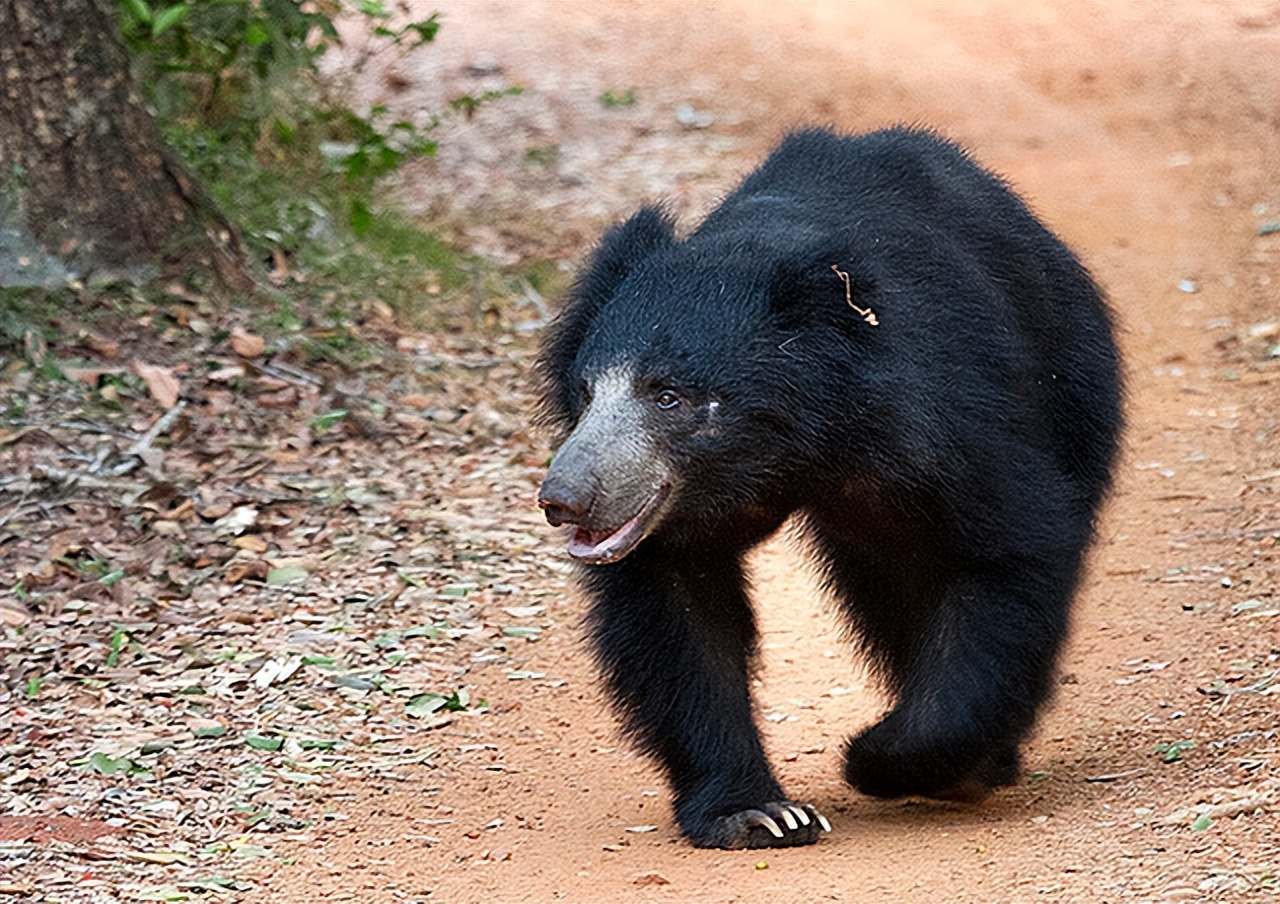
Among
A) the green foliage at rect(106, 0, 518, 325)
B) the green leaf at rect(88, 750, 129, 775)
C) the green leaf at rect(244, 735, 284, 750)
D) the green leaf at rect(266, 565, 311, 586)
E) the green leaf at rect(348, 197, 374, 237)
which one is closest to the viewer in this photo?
the green leaf at rect(88, 750, 129, 775)

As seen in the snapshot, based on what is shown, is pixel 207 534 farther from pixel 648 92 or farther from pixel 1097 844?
pixel 648 92

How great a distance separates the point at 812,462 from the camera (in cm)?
404

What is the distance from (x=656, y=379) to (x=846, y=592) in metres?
1.21

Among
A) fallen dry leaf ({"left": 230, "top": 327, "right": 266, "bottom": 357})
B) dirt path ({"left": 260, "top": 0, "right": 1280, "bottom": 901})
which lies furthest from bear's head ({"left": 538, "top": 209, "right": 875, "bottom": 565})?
fallen dry leaf ({"left": 230, "top": 327, "right": 266, "bottom": 357})

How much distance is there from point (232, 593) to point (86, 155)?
6.87 ft

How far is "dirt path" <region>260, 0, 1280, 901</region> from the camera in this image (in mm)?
3906

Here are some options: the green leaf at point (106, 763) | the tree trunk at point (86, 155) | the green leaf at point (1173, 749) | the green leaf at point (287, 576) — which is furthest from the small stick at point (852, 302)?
the tree trunk at point (86, 155)

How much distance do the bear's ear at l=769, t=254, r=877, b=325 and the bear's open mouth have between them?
0.50m

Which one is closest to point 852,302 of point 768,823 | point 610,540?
point 610,540

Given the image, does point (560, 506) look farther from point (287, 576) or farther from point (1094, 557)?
point (1094, 557)

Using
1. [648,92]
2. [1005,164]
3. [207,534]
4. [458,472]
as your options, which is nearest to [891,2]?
[648,92]

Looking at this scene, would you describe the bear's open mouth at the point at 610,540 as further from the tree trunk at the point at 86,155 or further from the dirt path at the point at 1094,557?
the tree trunk at the point at 86,155

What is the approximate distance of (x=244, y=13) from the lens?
26.1 ft

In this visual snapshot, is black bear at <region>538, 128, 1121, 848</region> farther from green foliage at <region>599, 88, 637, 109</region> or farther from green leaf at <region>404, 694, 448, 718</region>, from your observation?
green foliage at <region>599, 88, 637, 109</region>
